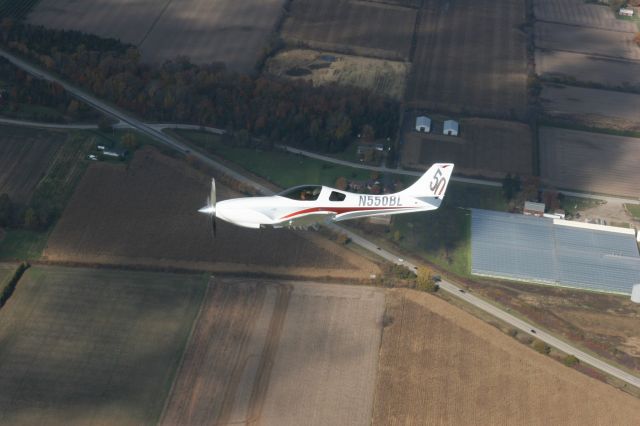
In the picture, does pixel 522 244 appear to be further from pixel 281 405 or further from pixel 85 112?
pixel 85 112

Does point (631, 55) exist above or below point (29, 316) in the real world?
below

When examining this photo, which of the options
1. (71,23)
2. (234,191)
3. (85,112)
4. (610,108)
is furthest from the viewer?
(71,23)

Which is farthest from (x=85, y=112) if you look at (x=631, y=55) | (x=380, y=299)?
(x=631, y=55)

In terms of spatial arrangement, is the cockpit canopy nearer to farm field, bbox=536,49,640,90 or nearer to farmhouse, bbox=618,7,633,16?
farm field, bbox=536,49,640,90

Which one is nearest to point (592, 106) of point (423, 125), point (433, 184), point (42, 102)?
point (423, 125)

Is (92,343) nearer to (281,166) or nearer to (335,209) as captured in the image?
(335,209)
